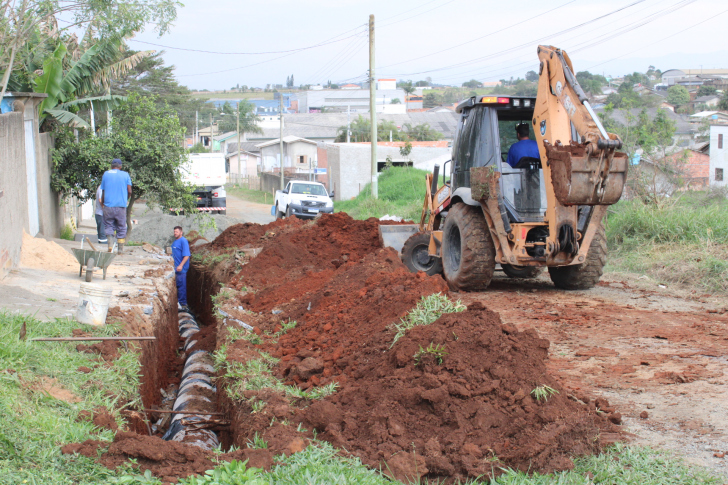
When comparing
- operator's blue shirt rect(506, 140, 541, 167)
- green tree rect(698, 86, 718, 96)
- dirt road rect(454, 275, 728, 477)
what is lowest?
dirt road rect(454, 275, 728, 477)

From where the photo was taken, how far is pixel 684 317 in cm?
736

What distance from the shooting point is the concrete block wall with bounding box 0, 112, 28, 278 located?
915 centimetres

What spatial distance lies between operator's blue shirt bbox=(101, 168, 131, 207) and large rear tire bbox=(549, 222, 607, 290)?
8114 millimetres

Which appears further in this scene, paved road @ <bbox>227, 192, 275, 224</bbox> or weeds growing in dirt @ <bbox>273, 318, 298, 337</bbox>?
paved road @ <bbox>227, 192, 275, 224</bbox>

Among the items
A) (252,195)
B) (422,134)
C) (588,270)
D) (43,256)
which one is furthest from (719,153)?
(43,256)

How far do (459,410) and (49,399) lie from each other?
3.02 meters

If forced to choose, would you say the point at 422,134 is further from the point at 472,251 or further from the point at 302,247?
the point at 472,251

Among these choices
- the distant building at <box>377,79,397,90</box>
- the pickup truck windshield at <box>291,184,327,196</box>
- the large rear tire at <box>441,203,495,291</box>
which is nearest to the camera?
the large rear tire at <box>441,203,495,291</box>

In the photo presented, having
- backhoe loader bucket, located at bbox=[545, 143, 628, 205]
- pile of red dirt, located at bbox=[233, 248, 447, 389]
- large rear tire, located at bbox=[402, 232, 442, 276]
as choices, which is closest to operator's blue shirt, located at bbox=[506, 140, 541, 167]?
backhoe loader bucket, located at bbox=[545, 143, 628, 205]

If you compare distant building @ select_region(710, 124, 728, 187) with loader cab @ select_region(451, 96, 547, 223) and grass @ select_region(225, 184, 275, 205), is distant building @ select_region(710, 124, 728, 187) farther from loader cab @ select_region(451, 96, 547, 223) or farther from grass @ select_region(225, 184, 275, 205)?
loader cab @ select_region(451, 96, 547, 223)

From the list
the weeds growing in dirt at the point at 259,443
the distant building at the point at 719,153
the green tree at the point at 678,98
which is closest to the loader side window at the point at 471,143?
the weeds growing in dirt at the point at 259,443

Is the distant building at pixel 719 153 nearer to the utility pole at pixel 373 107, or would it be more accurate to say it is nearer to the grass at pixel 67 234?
the utility pole at pixel 373 107

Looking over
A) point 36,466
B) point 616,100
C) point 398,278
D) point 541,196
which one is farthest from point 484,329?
point 616,100

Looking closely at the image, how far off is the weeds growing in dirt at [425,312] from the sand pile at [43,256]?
6912 mm
